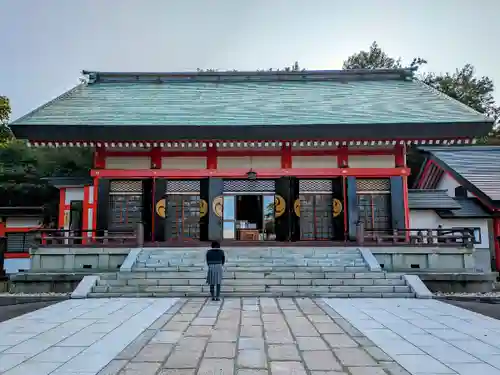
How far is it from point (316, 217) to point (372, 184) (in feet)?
7.81

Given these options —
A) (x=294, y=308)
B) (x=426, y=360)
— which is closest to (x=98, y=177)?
(x=294, y=308)

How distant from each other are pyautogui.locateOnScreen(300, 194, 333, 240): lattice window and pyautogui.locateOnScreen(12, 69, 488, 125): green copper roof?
2.84 metres

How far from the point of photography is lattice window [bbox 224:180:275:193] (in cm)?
1422

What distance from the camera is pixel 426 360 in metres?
4.48

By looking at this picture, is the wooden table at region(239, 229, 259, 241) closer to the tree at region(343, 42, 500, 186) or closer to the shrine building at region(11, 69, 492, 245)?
the shrine building at region(11, 69, 492, 245)

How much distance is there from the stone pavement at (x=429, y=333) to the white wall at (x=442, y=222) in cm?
730

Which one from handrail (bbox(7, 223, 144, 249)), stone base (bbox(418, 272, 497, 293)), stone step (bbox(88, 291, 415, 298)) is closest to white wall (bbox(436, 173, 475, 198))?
stone base (bbox(418, 272, 497, 293))

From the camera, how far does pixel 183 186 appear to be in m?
14.2

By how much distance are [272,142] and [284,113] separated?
174 cm

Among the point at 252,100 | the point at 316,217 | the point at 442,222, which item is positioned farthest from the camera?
the point at 252,100

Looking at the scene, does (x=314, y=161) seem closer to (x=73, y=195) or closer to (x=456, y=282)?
(x=456, y=282)

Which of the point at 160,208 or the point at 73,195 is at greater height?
the point at 73,195

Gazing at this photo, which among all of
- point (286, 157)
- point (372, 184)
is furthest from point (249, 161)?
point (372, 184)

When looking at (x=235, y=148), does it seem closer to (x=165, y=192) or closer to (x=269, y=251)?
(x=165, y=192)
